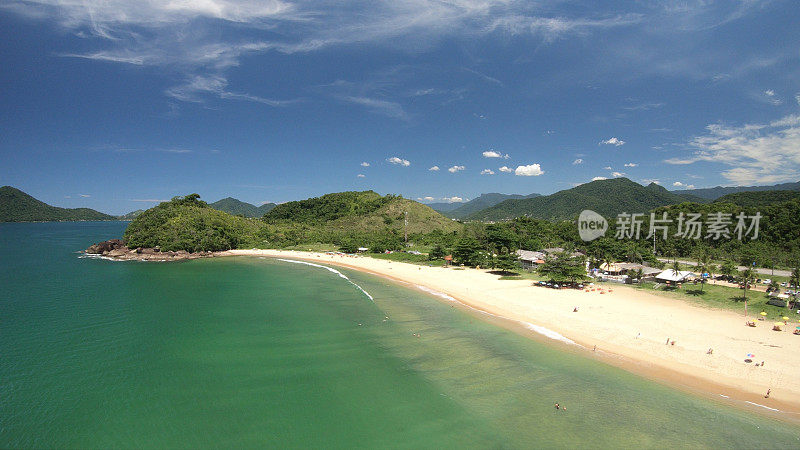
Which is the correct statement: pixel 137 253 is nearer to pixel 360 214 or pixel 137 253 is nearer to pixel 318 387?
pixel 360 214

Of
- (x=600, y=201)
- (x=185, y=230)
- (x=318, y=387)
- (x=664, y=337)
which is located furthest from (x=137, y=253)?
(x=600, y=201)

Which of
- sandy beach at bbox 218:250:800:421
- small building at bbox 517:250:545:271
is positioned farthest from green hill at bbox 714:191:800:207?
sandy beach at bbox 218:250:800:421

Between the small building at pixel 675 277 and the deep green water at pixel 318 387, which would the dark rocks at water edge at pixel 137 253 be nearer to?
the deep green water at pixel 318 387

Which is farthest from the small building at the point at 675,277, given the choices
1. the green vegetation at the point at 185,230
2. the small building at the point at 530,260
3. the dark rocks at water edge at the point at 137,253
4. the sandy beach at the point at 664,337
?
the green vegetation at the point at 185,230

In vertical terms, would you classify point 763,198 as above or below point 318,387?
above

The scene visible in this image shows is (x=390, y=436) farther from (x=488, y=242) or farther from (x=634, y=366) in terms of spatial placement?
(x=488, y=242)

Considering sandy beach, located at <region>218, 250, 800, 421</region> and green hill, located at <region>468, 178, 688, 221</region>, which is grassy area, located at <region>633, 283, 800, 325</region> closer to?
sandy beach, located at <region>218, 250, 800, 421</region>

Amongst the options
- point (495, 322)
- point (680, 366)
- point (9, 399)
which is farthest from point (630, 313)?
point (9, 399)
